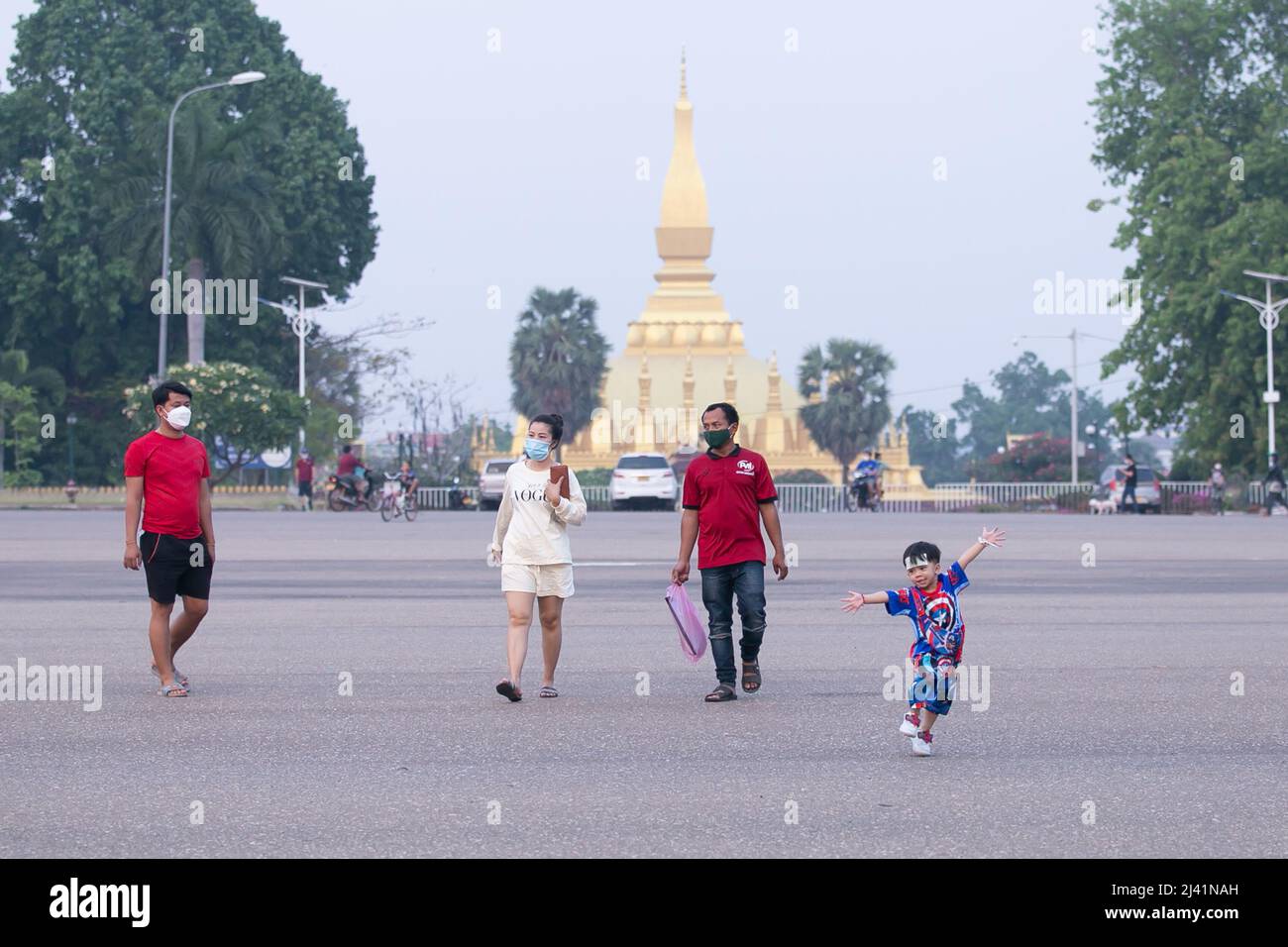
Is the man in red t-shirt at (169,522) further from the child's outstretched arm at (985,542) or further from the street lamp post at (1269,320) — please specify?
the street lamp post at (1269,320)

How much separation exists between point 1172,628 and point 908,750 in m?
7.29

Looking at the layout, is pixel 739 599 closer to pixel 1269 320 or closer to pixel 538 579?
pixel 538 579

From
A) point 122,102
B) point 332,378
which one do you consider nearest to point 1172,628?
point 122,102

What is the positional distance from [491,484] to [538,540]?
43.5 meters

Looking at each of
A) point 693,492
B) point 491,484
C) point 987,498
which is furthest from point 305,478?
point 693,492

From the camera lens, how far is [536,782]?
372 inches

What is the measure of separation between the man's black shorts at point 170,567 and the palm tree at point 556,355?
6653cm

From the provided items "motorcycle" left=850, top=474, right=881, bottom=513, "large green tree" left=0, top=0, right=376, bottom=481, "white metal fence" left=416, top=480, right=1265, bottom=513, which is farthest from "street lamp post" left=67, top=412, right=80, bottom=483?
"motorcycle" left=850, top=474, right=881, bottom=513

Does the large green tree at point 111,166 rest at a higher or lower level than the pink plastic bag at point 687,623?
higher

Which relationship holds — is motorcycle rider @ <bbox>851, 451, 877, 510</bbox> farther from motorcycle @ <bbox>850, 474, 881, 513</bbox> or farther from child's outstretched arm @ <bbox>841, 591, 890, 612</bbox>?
child's outstretched arm @ <bbox>841, 591, 890, 612</bbox>

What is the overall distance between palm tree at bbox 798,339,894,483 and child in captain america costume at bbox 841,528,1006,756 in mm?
73298

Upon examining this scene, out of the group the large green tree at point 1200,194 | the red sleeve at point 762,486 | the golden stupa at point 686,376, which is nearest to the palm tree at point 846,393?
the golden stupa at point 686,376

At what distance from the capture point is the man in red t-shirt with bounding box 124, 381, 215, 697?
1285 centimetres

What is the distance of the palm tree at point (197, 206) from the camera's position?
57469 mm
